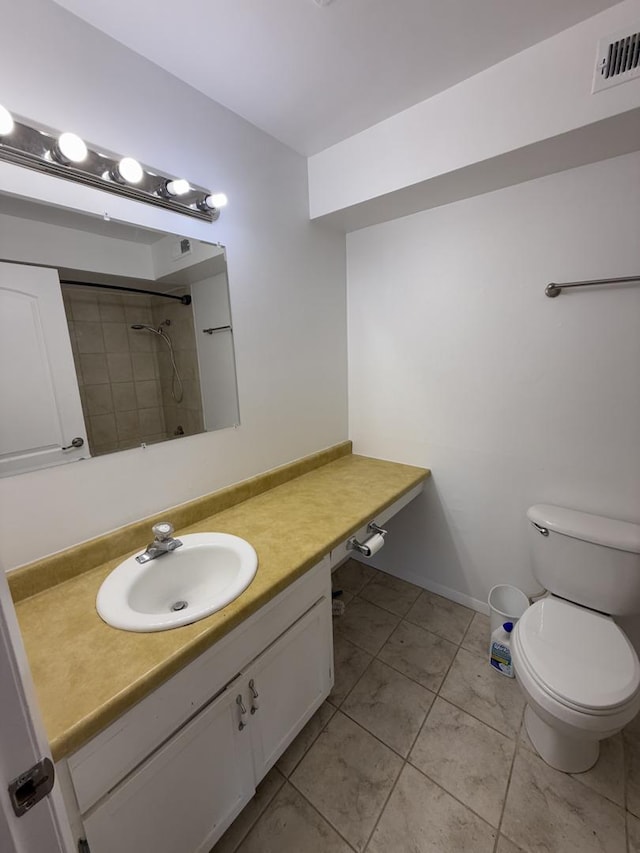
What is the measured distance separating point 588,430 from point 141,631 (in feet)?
5.76

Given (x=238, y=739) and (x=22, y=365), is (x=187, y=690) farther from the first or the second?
(x=22, y=365)

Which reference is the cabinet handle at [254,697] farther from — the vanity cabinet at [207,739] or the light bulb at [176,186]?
the light bulb at [176,186]

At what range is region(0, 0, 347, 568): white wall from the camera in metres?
1.00

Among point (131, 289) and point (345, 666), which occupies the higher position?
point (131, 289)

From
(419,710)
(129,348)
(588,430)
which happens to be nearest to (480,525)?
(588,430)

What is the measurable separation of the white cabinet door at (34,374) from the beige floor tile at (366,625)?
61.4 inches

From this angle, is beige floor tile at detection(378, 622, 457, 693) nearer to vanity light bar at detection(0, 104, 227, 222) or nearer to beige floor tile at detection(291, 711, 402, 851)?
beige floor tile at detection(291, 711, 402, 851)

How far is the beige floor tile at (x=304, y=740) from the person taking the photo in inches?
51.2

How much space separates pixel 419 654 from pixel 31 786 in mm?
1658

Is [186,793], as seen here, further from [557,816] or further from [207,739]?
[557,816]

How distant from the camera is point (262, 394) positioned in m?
1.70

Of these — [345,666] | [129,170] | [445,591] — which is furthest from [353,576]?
[129,170]

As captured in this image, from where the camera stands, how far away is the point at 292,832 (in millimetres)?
1121

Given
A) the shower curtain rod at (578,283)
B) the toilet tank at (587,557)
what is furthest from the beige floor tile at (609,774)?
the shower curtain rod at (578,283)
